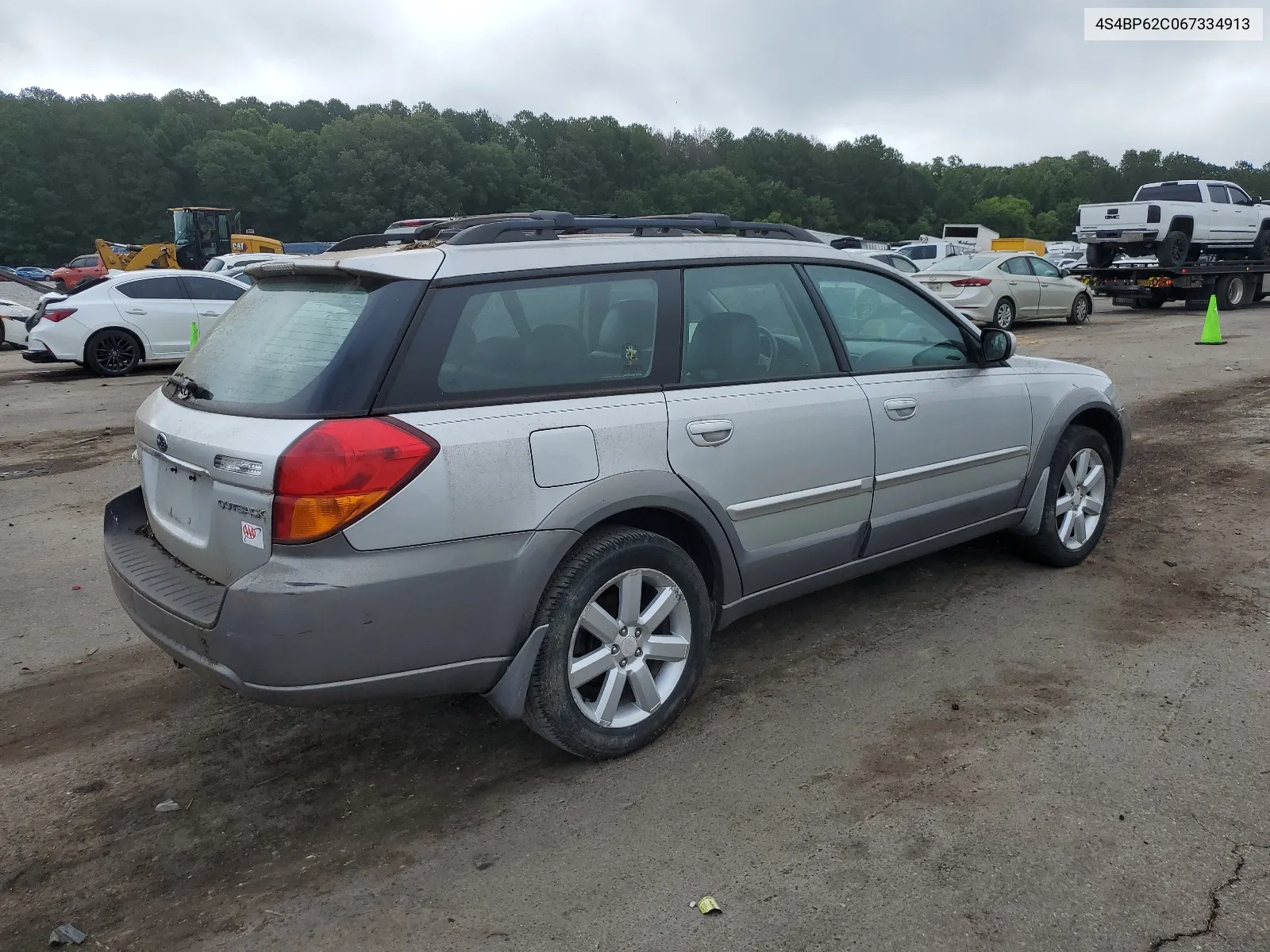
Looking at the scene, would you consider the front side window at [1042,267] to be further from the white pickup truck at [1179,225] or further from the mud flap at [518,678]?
the mud flap at [518,678]

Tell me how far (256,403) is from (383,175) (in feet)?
275

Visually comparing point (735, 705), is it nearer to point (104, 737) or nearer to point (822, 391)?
point (822, 391)

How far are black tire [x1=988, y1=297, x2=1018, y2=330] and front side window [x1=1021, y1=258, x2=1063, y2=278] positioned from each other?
115 centimetres

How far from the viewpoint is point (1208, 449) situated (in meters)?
8.12

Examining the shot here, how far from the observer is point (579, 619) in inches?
128

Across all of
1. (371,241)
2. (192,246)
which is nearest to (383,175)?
(192,246)

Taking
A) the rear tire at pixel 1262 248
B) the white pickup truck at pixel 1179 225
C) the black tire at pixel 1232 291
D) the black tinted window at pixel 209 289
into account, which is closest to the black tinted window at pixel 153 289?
the black tinted window at pixel 209 289

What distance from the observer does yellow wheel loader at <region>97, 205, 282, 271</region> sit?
3391 centimetres

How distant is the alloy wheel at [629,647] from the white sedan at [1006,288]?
615 inches

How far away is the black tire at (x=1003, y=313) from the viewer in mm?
18781

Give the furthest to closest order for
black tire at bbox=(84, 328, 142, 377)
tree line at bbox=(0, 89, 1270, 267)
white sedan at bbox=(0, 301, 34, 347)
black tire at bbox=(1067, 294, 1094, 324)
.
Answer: tree line at bbox=(0, 89, 1270, 267) → black tire at bbox=(1067, 294, 1094, 324) → white sedan at bbox=(0, 301, 34, 347) → black tire at bbox=(84, 328, 142, 377)

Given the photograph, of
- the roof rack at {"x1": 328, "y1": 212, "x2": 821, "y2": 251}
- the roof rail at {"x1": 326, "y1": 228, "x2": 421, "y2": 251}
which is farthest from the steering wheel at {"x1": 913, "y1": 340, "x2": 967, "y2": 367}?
the roof rail at {"x1": 326, "y1": 228, "x2": 421, "y2": 251}

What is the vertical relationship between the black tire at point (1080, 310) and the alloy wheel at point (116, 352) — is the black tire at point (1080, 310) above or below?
above

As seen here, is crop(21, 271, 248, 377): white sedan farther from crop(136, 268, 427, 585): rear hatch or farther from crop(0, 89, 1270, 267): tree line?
crop(0, 89, 1270, 267): tree line
